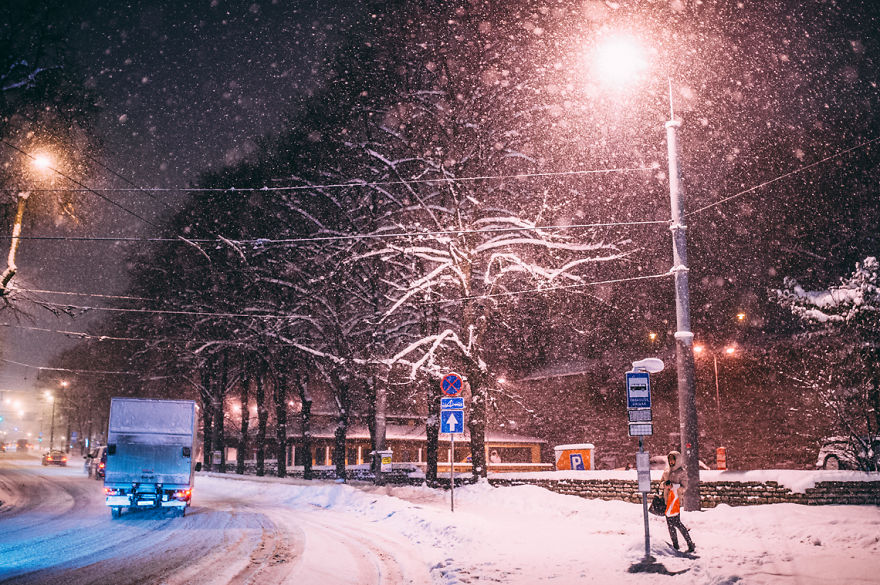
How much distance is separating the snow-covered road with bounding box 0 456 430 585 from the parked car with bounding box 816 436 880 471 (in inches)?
563

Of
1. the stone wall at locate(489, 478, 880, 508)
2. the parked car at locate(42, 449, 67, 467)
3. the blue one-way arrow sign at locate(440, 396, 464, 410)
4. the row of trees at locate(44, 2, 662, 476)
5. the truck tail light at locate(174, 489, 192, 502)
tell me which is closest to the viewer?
the stone wall at locate(489, 478, 880, 508)

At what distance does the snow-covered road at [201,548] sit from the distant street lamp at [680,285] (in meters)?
6.49

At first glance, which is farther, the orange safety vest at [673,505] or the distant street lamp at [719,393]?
the distant street lamp at [719,393]

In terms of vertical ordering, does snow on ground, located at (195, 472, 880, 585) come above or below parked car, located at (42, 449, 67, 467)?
above

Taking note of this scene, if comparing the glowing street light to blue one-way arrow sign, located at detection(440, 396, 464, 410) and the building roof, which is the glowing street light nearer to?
blue one-way arrow sign, located at detection(440, 396, 464, 410)

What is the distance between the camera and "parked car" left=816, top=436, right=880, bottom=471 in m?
19.2

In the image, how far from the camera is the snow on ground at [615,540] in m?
9.15

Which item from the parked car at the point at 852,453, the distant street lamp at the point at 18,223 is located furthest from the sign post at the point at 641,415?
the distant street lamp at the point at 18,223

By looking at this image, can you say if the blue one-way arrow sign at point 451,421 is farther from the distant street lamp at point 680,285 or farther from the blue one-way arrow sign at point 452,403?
the distant street lamp at point 680,285

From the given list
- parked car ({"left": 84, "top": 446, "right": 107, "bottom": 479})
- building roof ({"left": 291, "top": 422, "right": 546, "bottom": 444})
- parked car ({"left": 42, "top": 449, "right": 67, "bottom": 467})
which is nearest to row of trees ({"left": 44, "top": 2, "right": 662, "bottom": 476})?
parked car ({"left": 84, "top": 446, "right": 107, "bottom": 479})

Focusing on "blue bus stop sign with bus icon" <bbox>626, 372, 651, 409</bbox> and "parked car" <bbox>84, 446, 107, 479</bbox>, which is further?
"parked car" <bbox>84, 446, 107, 479</bbox>

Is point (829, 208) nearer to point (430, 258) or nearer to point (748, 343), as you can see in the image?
point (748, 343)

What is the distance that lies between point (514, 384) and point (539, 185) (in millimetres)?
28612

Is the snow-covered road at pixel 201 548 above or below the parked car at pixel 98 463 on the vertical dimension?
above
